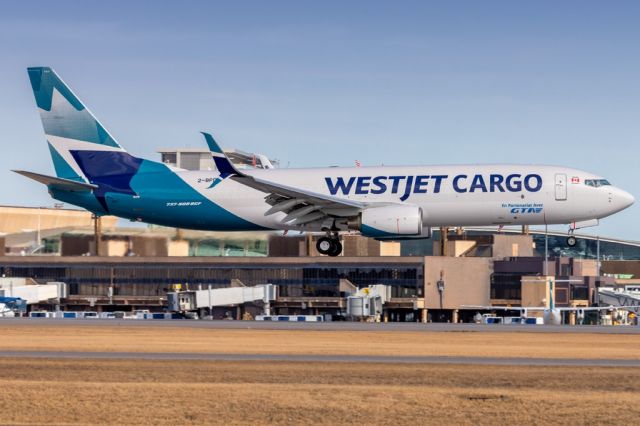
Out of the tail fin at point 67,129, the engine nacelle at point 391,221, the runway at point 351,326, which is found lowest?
the runway at point 351,326

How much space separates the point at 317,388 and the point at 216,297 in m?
67.4

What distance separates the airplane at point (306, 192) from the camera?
59.3 meters

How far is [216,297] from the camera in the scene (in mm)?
100625

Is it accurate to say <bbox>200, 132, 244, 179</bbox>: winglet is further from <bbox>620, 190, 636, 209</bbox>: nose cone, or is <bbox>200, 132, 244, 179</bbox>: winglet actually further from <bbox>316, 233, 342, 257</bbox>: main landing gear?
<bbox>620, 190, 636, 209</bbox>: nose cone

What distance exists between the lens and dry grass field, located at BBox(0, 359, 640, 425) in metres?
29.2

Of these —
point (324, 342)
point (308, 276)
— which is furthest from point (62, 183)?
point (308, 276)

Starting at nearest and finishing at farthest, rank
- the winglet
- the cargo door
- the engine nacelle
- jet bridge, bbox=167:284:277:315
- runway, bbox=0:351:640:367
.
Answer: runway, bbox=0:351:640:367
the winglet
the engine nacelle
the cargo door
jet bridge, bbox=167:284:277:315

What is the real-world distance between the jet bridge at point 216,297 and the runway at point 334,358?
47.0 m

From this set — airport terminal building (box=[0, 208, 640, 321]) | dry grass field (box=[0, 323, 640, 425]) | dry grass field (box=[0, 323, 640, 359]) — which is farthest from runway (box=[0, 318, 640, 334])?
airport terminal building (box=[0, 208, 640, 321])

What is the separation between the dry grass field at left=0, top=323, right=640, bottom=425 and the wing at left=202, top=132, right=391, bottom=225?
39.0ft

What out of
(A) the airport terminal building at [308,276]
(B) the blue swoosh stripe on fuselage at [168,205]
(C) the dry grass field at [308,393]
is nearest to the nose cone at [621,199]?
(B) the blue swoosh stripe on fuselage at [168,205]

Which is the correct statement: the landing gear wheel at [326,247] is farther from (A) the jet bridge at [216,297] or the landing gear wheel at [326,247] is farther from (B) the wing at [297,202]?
(A) the jet bridge at [216,297]

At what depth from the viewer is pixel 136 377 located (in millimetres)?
36594

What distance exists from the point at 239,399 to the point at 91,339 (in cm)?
2145
